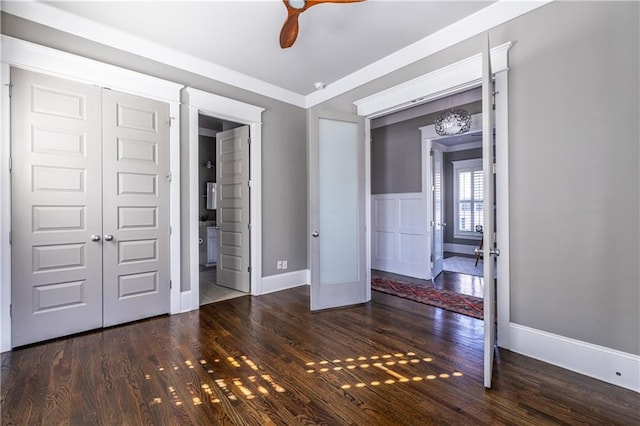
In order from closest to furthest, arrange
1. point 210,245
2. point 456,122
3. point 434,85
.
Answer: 1. point 434,85
2. point 456,122
3. point 210,245

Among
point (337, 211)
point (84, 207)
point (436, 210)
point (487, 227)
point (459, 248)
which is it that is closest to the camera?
point (487, 227)

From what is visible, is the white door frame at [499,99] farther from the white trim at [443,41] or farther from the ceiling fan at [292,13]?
the ceiling fan at [292,13]

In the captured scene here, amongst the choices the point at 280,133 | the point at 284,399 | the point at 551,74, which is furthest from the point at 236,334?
the point at 551,74

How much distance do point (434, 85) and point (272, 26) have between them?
175 cm

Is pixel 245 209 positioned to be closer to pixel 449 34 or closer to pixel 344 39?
pixel 344 39

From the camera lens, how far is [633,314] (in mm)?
1939

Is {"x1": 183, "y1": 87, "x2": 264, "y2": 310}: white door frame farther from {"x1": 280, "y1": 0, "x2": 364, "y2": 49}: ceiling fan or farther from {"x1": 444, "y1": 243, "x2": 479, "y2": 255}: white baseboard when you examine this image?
{"x1": 444, "y1": 243, "x2": 479, "y2": 255}: white baseboard

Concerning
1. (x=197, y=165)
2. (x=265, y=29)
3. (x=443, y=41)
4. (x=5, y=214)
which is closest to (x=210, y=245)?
(x=197, y=165)

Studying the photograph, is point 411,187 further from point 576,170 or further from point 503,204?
point 576,170

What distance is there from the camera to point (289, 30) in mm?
2406

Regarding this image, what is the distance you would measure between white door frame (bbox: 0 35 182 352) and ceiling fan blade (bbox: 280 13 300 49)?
153 centimetres

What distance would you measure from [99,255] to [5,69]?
1.73 m

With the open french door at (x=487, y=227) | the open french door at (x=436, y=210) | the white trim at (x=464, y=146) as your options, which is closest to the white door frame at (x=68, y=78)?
the open french door at (x=487, y=227)

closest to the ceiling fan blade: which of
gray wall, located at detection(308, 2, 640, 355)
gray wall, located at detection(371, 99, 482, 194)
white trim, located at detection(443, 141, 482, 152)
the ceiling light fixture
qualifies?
gray wall, located at detection(308, 2, 640, 355)
